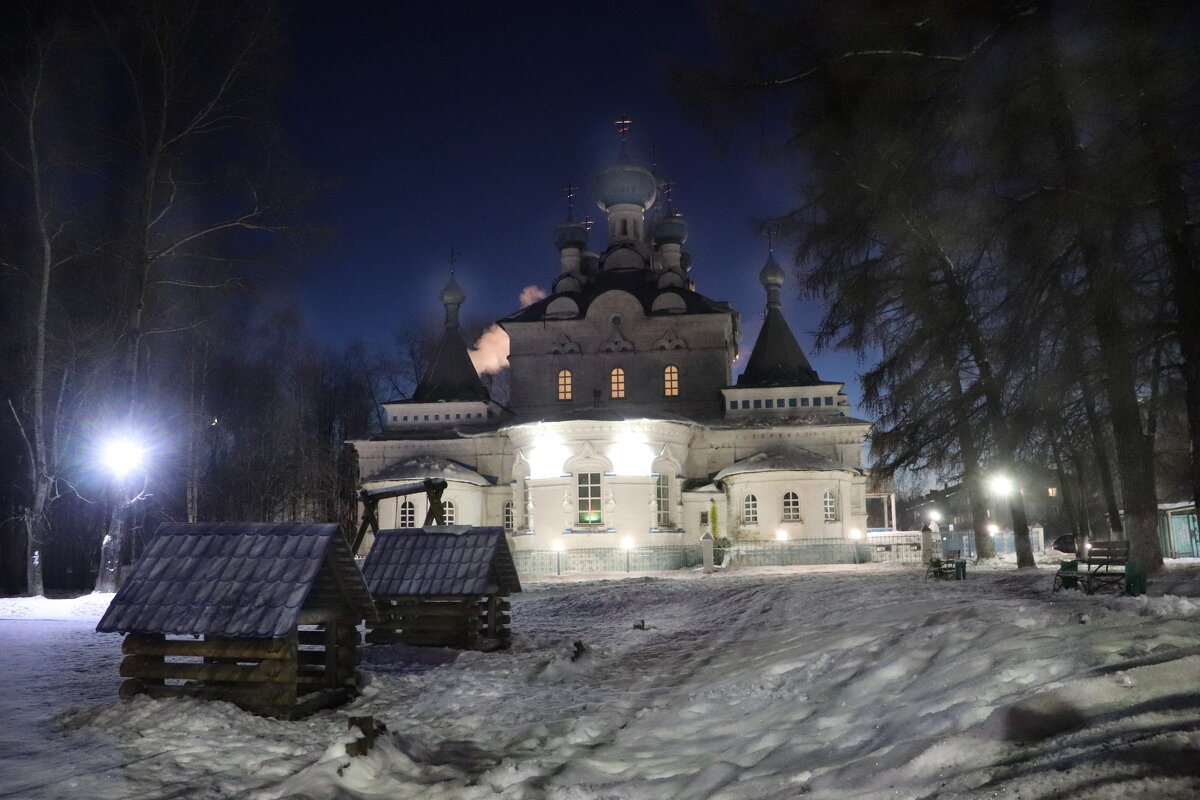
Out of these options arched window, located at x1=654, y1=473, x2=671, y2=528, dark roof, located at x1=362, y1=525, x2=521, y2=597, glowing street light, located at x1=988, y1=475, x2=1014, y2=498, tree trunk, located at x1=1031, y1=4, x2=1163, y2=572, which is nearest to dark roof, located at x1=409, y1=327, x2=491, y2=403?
arched window, located at x1=654, y1=473, x2=671, y2=528

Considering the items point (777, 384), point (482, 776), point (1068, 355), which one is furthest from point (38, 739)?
point (777, 384)

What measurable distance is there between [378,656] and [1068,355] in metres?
8.96

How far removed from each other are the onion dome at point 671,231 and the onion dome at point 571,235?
342cm

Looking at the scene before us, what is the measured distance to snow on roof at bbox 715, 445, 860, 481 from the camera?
30.6 metres

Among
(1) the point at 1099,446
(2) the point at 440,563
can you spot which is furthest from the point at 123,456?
(1) the point at 1099,446

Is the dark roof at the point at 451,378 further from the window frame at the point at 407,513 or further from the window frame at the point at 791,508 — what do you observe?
the window frame at the point at 791,508

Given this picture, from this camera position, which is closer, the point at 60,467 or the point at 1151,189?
the point at 1151,189

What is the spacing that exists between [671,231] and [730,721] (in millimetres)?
33752

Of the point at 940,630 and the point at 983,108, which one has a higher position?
the point at 983,108

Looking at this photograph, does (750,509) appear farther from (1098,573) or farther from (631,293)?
(1098,573)

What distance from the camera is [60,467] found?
70.8 ft

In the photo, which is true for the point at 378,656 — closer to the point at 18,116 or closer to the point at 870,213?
the point at 870,213

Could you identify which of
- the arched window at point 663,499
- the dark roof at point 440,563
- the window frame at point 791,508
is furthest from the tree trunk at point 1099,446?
the arched window at point 663,499

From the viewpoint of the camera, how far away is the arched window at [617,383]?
3619 cm
